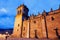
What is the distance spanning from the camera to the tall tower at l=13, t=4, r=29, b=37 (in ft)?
90.3

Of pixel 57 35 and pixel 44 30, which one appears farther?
pixel 44 30

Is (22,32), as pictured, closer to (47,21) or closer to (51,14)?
(47,21)

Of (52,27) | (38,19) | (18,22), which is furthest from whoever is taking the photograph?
(18,22)

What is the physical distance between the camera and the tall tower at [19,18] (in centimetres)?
2751

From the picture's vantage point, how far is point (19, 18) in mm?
29266

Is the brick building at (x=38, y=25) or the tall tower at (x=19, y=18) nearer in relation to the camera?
the brick building at (x=38, y=25)

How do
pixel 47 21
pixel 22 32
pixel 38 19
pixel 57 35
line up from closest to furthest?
pixel 57 35
pixel 47 21
pixel 38 19
pixel 22 32

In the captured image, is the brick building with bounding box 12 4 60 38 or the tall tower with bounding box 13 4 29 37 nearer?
the brick building with bounding box 12 4 60 38

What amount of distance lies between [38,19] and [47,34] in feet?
17.9

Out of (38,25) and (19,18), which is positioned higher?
(19,18)

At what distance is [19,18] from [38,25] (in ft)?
27.3

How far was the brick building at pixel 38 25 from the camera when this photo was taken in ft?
69.3

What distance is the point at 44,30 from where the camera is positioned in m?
22.0

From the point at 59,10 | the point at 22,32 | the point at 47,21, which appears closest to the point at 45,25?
the point at 47,21
